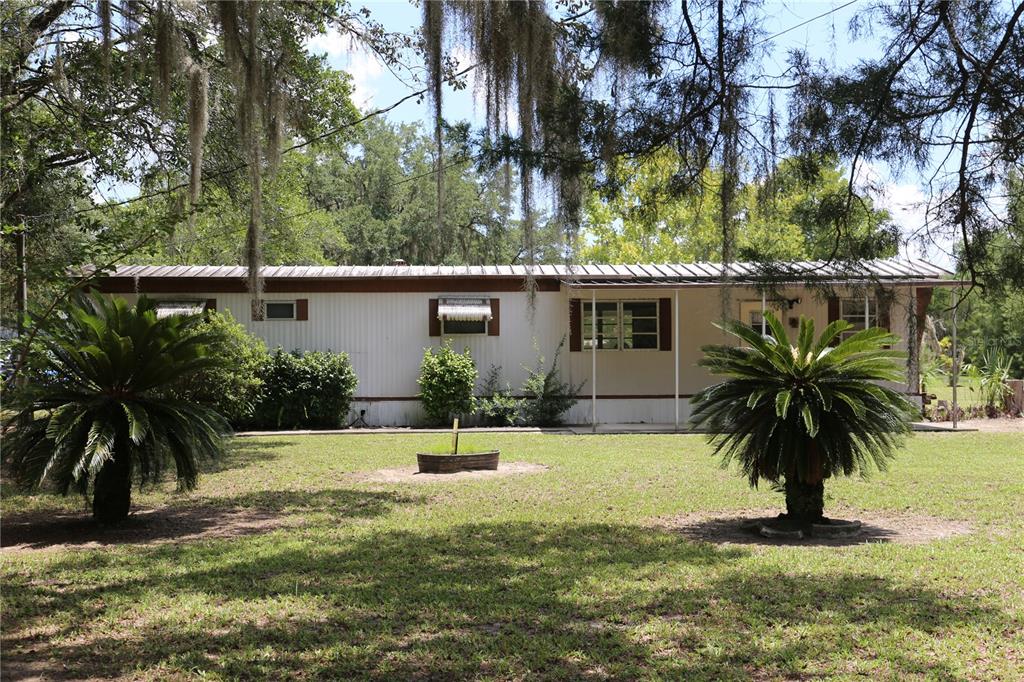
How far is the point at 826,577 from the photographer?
20.1 ft

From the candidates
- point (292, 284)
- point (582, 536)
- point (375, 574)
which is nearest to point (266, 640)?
point (375, 574)

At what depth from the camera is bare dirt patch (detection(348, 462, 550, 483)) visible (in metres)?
11.0

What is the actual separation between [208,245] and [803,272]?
2595 centimetres

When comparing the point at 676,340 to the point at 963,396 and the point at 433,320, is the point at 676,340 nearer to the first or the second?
the point at 433,320

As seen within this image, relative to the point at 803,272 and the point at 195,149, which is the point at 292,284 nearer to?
the point at 195,149

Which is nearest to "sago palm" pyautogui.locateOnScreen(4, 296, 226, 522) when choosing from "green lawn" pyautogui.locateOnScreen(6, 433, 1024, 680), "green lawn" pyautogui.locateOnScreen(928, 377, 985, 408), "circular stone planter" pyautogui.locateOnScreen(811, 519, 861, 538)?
"green lawn" pyautogui.locateOnScreen(6, 433, 1024, 680)

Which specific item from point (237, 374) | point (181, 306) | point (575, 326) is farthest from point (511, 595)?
point (181, 306)

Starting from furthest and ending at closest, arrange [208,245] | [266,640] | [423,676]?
[208,245] → [266,640] → [423,676]

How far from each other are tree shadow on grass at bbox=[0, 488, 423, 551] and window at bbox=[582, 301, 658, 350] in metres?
9.59

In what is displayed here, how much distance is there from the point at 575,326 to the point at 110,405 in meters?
12.1

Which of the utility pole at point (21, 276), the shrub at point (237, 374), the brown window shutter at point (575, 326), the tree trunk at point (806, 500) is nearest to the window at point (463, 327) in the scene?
the brown window shutter at point (575, 326)

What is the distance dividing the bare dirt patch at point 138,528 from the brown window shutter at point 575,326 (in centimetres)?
1048

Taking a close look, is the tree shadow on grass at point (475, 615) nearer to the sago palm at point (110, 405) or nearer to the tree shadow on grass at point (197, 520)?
the tree shadow on grass at point (197, 520)

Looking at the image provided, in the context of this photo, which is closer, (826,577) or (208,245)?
(826,577)
